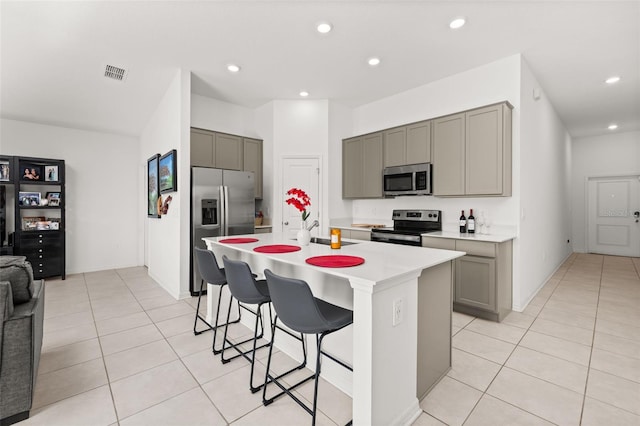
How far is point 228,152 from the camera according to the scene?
4.68 m

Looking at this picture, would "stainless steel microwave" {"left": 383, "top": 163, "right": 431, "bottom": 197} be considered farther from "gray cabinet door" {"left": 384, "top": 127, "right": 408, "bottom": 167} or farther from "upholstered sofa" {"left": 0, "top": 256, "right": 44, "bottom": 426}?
"upholstered sofa" {"left": 0, "top": 256, "right": 44, "bottom": 426}

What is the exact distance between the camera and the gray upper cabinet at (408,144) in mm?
3935

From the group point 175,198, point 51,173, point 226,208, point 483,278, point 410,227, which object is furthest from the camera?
point 51,173

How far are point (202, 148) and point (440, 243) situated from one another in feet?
11.7

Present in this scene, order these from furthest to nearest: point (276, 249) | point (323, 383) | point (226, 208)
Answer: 1. point (226, 208)
2. point (276, 249)
3. point (323, 383)

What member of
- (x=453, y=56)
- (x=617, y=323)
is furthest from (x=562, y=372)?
(x=453, y=56)

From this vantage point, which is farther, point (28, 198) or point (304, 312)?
point (28, 198)

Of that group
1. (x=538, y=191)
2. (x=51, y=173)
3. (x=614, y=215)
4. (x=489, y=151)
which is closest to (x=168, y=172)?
(x=51, y=173)

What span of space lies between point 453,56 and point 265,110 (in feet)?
9.93

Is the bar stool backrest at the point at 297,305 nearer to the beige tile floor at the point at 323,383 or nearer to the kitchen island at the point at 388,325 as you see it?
the kitchen island at the point at 388,325

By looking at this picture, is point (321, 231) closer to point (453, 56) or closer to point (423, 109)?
point (423, 109)

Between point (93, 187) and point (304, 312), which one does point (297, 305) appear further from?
point (93, 187)

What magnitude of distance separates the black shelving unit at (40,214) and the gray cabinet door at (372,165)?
5.23 metres

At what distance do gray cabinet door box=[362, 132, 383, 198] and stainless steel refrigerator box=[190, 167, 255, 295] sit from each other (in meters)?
1.81
